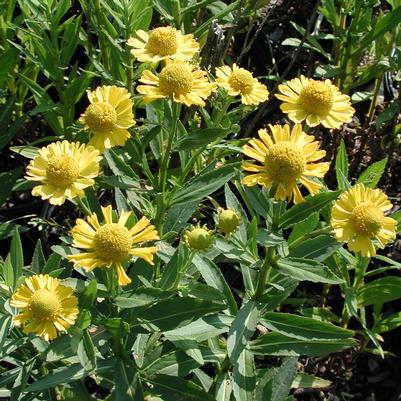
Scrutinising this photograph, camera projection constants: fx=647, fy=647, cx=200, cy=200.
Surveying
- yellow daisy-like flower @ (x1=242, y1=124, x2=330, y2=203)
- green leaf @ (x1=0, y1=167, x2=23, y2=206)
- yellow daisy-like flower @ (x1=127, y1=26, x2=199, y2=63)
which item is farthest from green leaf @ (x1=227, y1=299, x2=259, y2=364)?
green leaf @ (x1=0, y1=167, x2=23, y2=206)

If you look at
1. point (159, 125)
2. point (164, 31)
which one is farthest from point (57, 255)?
point (164, 31)

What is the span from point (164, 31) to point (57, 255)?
61 cm

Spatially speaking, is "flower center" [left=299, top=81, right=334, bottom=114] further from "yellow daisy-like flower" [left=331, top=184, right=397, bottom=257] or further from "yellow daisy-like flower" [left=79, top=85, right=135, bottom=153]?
"yellow daisy-like flower" [left=79, top=85, right=135, bottom=153]

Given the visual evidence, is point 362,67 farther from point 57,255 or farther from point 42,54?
point 57,255

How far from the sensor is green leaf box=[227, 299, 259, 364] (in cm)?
141

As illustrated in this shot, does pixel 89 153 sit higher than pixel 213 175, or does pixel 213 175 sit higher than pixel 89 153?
pixel 89 153

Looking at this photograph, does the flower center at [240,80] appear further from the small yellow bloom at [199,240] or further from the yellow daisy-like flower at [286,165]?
the small yellow bloom at [199,240]

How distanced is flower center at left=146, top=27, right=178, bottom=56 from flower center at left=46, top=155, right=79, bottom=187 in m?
0.41

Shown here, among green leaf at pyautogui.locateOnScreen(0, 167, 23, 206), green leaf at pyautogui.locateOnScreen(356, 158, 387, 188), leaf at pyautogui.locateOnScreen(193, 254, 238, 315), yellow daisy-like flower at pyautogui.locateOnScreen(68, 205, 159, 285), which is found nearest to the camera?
yellow daisy-like flower at pyautogui.locateOnScreen(68, 205, 159, 285)

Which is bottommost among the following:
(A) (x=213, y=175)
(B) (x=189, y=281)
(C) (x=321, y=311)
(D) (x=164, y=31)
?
(C) (x=321, y=311)

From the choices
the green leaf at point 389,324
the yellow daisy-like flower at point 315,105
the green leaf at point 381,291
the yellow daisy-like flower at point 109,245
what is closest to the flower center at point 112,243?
the yellow daisy-like flower at point 109,245

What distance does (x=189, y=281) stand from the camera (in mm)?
1514

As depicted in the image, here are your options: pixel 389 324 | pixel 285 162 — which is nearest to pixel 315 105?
pixel 285 162

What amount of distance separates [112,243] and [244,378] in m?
0.47
